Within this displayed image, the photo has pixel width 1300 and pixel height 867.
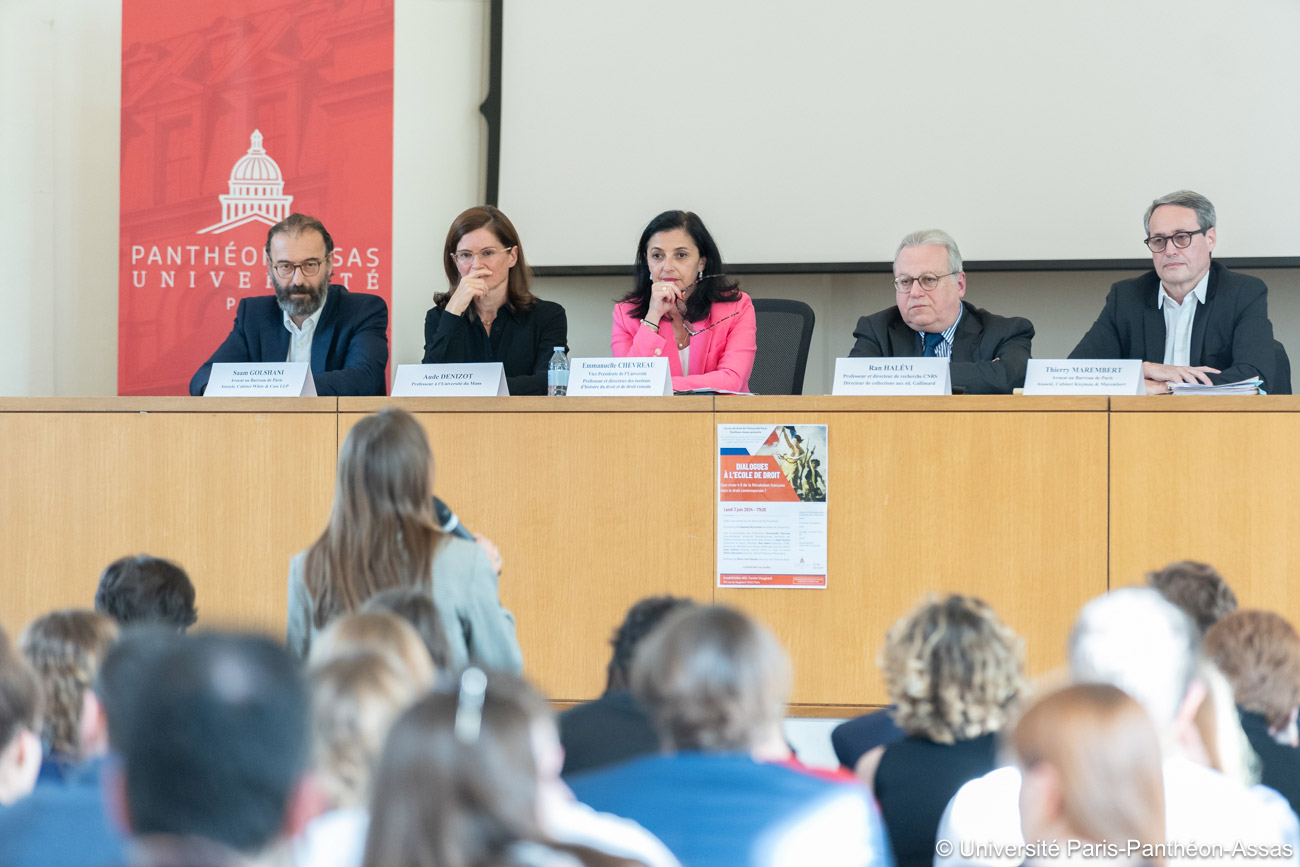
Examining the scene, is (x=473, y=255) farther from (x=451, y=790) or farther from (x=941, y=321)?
(x=451, y=790)

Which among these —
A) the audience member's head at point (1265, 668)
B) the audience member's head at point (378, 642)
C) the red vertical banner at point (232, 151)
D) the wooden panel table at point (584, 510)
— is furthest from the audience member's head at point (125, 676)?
the red vertical banner at point (232, 151)

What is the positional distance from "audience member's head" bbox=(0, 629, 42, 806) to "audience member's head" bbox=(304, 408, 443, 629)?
0.63 m

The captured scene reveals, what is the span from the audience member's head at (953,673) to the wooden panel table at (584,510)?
1.41 m

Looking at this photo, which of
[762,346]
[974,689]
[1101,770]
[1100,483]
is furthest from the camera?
[762,346]

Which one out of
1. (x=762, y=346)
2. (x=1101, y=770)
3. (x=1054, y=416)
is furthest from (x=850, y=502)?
(x=1101, y=770)

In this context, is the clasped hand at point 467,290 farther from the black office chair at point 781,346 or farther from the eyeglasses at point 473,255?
the black office chair at point 781,346

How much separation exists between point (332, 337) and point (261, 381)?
0.52 m

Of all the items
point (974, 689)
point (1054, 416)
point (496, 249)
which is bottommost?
point (974, 689)

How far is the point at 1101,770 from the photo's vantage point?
103cm

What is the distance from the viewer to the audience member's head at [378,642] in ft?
4.34

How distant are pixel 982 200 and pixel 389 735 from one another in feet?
14.2

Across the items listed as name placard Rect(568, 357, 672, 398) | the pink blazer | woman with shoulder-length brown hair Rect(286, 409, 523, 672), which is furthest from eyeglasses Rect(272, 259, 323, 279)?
woman with shoulder-length brown hair Rect(286, 409, 523, 672)

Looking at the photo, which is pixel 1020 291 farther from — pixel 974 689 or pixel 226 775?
pixel 226 775

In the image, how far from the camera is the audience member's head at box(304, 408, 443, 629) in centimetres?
192
